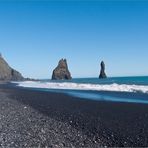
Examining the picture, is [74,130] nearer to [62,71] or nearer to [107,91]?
[107,91]

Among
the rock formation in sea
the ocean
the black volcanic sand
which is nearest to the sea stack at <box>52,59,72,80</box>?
the rock formation in sea

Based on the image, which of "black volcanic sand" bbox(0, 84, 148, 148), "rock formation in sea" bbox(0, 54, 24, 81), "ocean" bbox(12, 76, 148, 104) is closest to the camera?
"black volcanic sand" bbox(0, 84, 148, 148)

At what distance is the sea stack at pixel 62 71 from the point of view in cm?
17562

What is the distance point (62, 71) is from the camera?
17838cm

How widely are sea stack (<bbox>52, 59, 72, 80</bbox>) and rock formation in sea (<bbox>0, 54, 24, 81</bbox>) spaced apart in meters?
20.4

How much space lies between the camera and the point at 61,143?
1220cm

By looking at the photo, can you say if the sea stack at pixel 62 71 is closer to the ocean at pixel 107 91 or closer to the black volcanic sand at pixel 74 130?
the ocean at pixel 107 91

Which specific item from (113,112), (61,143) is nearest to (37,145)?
(61,143)

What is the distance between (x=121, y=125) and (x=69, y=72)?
16414 centimetres

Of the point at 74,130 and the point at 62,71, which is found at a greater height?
the point at 62,71

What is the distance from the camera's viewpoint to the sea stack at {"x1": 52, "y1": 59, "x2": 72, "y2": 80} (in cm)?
17562

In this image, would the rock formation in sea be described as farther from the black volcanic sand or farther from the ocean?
the black volcanic sand

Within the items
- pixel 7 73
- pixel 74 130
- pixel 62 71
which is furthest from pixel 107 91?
pixel 62 71

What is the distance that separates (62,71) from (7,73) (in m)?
32.4
